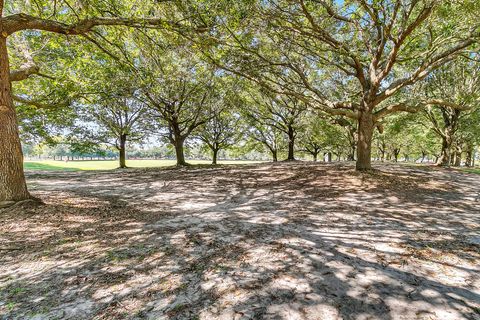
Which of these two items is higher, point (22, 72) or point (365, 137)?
point (22, 72)

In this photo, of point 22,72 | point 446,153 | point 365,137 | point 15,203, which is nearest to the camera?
point 15,203

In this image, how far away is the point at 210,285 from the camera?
305 cm

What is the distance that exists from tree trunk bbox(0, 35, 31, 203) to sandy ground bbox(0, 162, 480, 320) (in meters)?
0.56

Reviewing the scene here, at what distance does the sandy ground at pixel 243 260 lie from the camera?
105 inches

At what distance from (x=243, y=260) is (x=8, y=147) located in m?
6.99

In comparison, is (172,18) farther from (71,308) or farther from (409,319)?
(409,319)

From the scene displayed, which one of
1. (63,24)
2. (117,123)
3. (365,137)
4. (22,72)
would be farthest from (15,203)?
(117,123)

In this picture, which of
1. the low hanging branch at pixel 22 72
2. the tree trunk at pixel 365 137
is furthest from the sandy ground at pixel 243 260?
the tree trunk at pixel 365 137

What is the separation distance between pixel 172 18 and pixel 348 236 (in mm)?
8019

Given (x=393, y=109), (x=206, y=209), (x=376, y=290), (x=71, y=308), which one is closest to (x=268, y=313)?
(x=376, y=290)

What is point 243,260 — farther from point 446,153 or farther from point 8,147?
point 446,153

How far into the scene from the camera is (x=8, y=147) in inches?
251

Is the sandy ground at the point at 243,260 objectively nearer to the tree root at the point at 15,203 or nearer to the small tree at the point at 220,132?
the tree root at the point at 15,203

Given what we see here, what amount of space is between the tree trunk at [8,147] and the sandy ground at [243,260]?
559 mm
